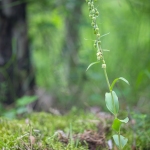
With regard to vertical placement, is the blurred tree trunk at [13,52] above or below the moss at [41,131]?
above

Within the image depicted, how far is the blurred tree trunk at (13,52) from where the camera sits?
2.76 meters

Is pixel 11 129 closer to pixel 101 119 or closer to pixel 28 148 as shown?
pixel 28 148

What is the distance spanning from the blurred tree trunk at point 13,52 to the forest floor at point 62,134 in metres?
0.73

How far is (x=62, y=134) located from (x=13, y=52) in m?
1.31

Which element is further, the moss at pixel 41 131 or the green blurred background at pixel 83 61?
the green blurred background at pixel 83 61

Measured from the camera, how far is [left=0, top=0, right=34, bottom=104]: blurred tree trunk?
109 inches

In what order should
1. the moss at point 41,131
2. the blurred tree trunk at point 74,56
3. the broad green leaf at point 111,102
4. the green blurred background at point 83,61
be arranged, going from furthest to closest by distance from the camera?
the blurred tree trunk at point 74,56 → the green blurred background at point 83,61 → the moss at point 41,131 → the broad green leaf at point 111,102

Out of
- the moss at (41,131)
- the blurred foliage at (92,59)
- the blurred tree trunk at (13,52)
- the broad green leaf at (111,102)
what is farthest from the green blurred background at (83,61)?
the broad green leaf at (111,102)

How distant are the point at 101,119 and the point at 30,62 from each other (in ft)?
4.38

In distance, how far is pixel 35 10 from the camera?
132 inches

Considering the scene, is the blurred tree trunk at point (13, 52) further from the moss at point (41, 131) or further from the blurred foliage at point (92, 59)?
the moss at point (41, 131)

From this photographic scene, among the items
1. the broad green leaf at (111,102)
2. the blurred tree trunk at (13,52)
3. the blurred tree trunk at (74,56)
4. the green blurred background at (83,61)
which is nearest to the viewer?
the broad green leaf at (111,102)

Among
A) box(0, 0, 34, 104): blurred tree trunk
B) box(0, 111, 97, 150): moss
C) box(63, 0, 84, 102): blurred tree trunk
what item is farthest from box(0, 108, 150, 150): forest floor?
box(63, 0, 84, 102): blurred tree trunk

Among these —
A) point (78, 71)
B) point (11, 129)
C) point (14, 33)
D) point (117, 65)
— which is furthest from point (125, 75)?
point (11, 129)
